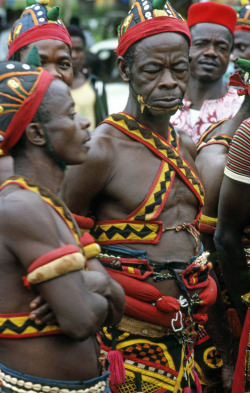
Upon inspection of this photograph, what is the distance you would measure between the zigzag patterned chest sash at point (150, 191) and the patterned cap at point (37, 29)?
2.91ft

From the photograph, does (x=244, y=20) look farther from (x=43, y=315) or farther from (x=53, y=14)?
(x=43, y=315)

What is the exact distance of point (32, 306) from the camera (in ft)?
9.91

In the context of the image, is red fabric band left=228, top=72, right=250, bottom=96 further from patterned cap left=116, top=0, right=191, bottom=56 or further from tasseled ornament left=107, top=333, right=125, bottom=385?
tasseled ornament left=107, top=333, right=125, bottom=385

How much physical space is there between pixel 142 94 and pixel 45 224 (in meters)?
1.41

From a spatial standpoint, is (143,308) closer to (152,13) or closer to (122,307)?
(122,307)

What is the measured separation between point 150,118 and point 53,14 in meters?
1.08

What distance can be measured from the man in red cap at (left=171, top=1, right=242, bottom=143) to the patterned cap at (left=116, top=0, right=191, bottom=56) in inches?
101

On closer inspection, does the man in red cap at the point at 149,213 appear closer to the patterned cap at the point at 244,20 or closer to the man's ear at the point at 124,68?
the man's ear at the point at 124,68

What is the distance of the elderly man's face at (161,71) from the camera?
4.07m

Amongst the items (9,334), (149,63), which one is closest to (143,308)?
(9,334)

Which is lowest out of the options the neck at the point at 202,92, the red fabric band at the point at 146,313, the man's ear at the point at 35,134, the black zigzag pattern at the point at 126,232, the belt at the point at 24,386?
the red fabric band at the point at 146,313

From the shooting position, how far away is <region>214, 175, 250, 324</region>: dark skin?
14.3 feet

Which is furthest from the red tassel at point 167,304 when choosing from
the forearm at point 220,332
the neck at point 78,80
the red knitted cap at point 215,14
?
the neck at point 78,80

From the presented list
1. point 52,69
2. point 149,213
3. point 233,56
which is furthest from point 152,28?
point 233,56
